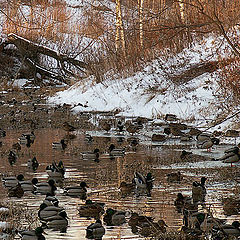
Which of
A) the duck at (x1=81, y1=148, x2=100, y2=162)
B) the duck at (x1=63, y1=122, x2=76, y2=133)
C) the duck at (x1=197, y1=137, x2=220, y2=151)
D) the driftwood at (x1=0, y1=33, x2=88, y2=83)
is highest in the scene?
the driftwood at (x1=0, y1=33, x2=88, y2=83)

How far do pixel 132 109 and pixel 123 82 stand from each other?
261cm

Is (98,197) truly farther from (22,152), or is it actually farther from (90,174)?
(22,152)

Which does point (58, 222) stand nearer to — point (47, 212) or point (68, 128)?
point (47, 212)

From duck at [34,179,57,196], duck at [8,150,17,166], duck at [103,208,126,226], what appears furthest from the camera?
duck at [8,150,17,166]

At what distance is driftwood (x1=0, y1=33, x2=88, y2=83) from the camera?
114 ft

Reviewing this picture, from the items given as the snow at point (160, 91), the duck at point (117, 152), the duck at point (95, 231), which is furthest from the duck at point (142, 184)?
the snow at point (160, 91)

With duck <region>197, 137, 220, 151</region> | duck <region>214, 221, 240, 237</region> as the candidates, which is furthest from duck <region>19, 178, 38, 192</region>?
duck <region>197, 137, 220, 151</region>

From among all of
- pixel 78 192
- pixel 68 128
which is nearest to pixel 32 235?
pixel 78 192

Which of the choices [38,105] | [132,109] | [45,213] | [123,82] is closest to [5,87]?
[38,105]

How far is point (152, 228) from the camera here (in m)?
6.66

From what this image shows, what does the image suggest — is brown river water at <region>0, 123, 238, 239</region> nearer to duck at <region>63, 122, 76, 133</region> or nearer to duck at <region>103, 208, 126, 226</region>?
duck at <region>103, 208, 126, 226</region>

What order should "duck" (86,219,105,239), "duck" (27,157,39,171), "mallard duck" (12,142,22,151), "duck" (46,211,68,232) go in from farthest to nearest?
"mallard duck" (12,142,22,151)
"duck" (27,157,39,171)
"duck" (46,211,68,232)
"duck" (86,219,105,239)

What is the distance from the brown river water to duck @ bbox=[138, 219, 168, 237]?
0.34 feet

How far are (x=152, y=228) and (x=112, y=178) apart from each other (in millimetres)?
3867
